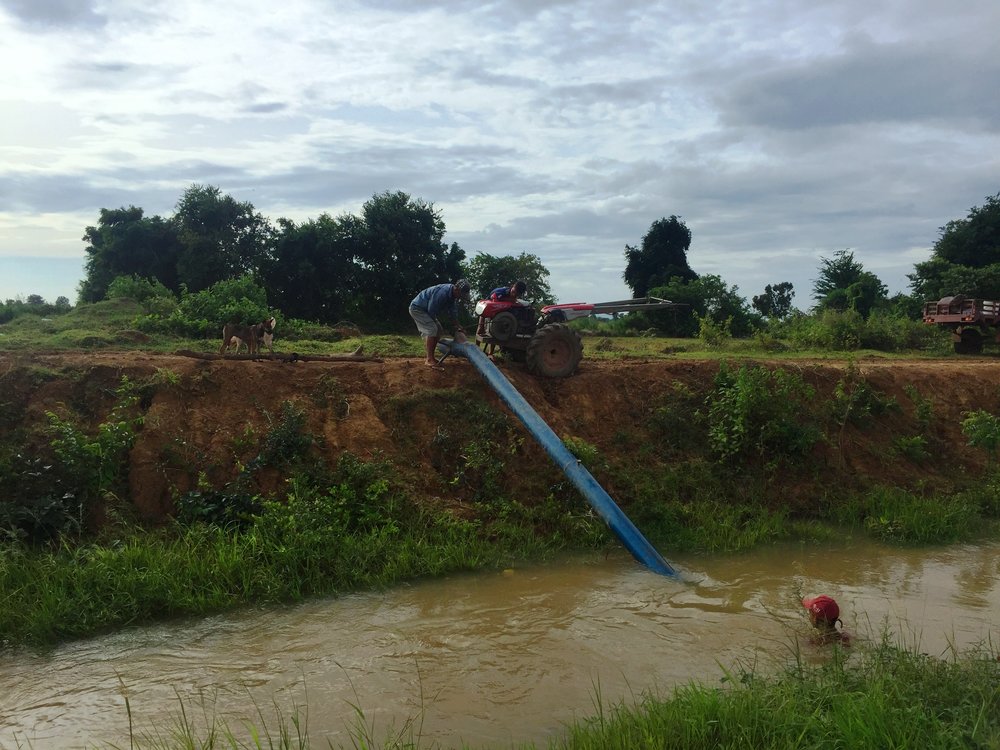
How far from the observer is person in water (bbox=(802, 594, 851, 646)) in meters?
Result: 5.80

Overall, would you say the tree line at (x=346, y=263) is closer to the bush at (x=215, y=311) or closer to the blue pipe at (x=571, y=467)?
the bush at (x=215, y=311)

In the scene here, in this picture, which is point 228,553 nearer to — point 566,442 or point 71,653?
point 71,653

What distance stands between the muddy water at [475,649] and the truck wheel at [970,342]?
12084 mm

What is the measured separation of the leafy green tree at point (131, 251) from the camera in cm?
2778

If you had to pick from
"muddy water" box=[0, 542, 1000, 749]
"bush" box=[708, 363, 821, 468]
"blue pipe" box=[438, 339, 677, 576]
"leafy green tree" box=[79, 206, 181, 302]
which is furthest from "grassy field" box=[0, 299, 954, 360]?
"leafy green tree" box=[79, 206, 181, 302]

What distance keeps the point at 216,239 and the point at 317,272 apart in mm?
3585

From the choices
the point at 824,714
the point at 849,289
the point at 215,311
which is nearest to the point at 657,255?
the point at 849,289

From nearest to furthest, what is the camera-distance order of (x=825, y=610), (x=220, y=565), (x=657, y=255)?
(x=825, y=610)
(x=220, y=565)
(x=657, y=255)

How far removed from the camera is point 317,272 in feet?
84.9

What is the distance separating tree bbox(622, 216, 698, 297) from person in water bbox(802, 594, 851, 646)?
27.1 meters

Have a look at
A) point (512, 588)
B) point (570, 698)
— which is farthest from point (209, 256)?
point (570, 698)

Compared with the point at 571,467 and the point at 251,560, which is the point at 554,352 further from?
the point at 251,560

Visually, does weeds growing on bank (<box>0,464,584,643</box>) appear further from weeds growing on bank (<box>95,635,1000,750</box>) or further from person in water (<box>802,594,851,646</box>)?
person in water (<box>802,594,851,646</box>)

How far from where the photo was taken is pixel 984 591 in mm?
7172
